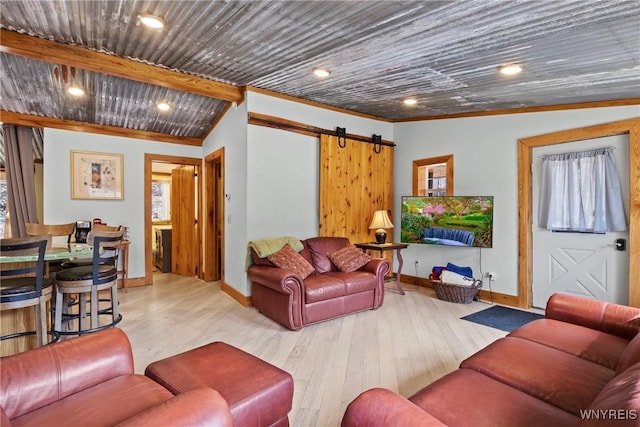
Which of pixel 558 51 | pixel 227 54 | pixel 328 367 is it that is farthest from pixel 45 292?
pixel 558 51

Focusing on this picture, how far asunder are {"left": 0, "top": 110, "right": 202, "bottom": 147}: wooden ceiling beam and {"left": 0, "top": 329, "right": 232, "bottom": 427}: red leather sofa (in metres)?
4.50

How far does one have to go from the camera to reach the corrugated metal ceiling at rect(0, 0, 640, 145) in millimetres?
2266

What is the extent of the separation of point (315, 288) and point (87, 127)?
4.24 meters

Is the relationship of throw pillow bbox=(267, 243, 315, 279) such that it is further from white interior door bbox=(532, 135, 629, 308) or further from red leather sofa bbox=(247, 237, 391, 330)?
white interior door bbox=(532, 135, 629, 308)

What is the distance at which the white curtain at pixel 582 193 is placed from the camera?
3568mm

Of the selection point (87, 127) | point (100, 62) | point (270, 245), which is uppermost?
point (100, 62)

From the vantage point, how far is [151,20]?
2436 millimetres

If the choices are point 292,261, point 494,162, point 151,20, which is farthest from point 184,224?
point 494,162

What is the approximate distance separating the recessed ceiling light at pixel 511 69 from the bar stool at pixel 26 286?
397cm

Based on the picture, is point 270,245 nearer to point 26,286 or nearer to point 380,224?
point 380,224

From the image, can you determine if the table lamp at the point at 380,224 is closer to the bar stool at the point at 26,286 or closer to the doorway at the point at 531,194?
the doorway at the point at 531,194

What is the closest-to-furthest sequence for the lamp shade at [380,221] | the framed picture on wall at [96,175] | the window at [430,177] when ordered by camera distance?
the framed picture on wall at [96,175]
the lamp shade at [380,221]
the window at [430,177]

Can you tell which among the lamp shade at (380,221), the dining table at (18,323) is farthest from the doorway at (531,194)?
the dining table at (18,323)

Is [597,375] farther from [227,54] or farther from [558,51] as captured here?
[227,54]
